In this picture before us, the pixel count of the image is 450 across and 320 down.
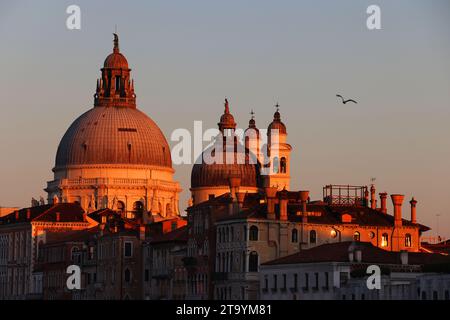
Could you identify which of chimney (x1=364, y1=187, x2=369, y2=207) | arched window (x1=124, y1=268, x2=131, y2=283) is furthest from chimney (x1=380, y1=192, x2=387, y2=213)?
arched window (x1=124, y1=268, x2=131, y2=283)

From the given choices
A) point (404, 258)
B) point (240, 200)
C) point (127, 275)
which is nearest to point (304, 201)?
point (240, 200)

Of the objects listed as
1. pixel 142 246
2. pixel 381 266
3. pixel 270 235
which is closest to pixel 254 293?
pixel 270 235

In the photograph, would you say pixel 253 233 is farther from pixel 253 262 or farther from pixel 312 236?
pixel 312 236

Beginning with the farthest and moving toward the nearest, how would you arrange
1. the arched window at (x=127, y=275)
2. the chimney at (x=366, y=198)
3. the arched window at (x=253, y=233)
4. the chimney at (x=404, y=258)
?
the arched window at (x=127, y=275), the chimney at (x=366, y=198), the arched window at (x=253, y=233), the chimney at (x=404, y=258)

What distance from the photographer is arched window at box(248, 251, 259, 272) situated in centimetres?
16638

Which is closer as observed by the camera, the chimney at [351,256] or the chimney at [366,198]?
the chimney at [351,256]

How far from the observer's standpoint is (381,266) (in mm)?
152750

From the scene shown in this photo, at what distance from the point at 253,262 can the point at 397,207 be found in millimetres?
11887

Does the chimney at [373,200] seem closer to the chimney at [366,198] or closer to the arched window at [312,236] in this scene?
the chimney at [366,198]

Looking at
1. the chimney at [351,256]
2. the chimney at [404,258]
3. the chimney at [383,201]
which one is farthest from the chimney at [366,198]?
the chimney at [351,256]

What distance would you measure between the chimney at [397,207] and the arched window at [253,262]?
1092 centimetres

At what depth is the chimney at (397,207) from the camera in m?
171

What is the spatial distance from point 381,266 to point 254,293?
1487 cm

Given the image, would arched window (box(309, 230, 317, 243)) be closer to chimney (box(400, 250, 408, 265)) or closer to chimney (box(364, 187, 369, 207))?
chimney (box(364, 187, 369, 207))
